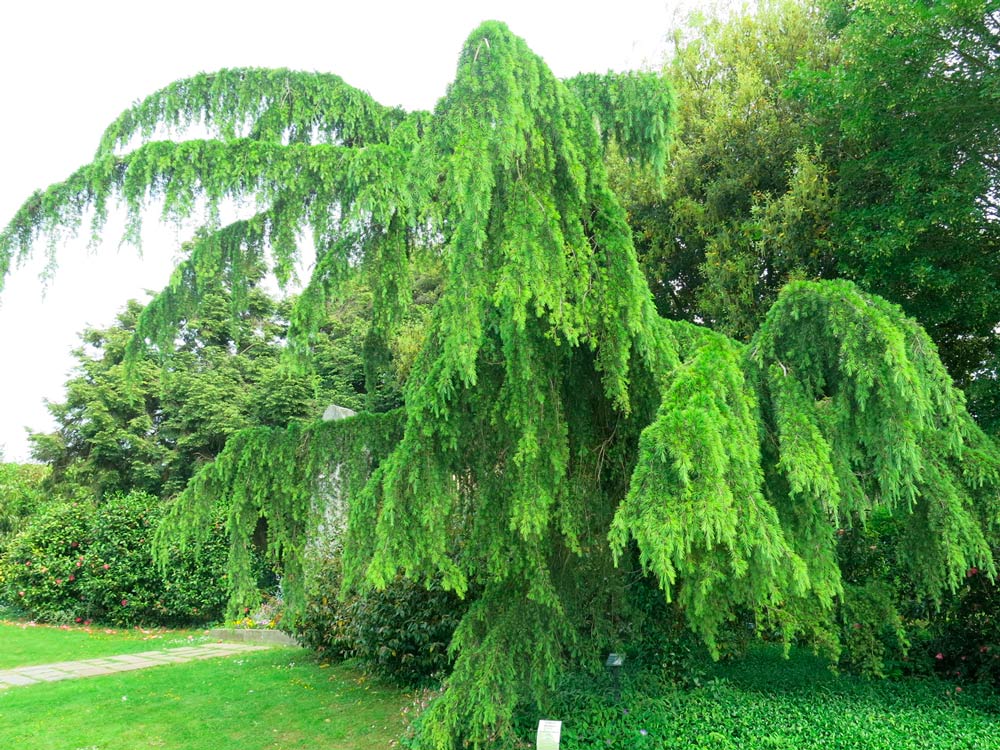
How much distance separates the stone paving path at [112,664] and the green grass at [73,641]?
413 millimetres

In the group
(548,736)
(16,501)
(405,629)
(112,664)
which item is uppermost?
(16,501)

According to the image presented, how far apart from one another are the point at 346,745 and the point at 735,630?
133 inches

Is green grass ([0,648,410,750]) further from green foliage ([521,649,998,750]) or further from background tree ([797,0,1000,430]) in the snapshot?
background tree ([797,0,1000,430])

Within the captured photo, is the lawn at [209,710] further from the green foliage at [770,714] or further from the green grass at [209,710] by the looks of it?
the green foliage at [770,714]

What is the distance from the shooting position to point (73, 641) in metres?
9.97

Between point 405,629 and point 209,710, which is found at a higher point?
point 405,629

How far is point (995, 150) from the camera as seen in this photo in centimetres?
691

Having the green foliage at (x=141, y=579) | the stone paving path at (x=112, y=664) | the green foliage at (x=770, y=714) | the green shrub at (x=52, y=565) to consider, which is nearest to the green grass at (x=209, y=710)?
the stone paving path at (x=112, y=664)

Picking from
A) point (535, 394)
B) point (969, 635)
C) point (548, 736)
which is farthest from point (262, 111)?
point (969, 635)

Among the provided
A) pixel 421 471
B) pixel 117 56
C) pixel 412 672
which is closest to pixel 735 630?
pixel 412 672

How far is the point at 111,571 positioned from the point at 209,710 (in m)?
6.74

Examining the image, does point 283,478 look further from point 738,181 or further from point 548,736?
point 738,181

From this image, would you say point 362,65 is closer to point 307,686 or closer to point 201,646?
point 307,686

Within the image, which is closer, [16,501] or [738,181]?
[738,181]
